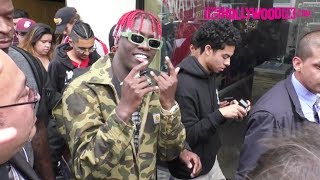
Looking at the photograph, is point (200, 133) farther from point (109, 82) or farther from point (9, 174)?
point (9, 174)

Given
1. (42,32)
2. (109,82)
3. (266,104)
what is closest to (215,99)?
(266,104)

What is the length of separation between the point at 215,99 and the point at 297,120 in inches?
30.3

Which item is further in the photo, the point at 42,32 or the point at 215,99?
the point at 42,32

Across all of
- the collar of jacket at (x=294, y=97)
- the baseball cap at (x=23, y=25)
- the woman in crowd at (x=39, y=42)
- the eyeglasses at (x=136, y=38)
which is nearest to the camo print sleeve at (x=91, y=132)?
the eyeglasses at (x=136, y=38)

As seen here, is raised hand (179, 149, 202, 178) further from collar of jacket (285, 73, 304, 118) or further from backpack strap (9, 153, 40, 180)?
backpack strap (9, 153, 40, 180)

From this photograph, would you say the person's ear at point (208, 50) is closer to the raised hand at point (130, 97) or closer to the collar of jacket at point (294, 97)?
the collar of jacket at point (294, 97)

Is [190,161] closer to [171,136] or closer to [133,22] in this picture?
[171,136]

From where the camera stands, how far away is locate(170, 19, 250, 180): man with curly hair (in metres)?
2.56

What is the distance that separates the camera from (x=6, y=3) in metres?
1.97

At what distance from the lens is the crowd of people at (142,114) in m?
1.23

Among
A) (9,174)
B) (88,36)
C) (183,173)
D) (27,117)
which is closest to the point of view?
(27,117)

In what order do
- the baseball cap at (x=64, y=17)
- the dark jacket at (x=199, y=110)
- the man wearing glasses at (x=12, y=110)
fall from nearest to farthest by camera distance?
the man wearing glasses at (x=12, y=110), the dark jacket at (x=199, y=110), the baseball cap at (x=64, y=17)

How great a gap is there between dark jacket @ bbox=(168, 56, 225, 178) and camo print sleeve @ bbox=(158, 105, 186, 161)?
37 cm

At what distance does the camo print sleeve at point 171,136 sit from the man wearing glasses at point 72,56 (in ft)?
6.05
